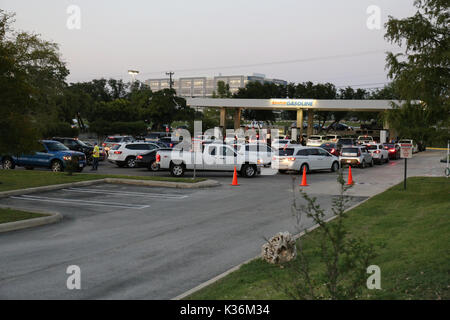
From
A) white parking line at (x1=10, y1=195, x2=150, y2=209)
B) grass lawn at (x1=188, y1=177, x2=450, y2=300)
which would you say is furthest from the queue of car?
grass lawn at (x1=188, y1=177, x2=450, y2=300)

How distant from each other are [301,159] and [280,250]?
1935 cm

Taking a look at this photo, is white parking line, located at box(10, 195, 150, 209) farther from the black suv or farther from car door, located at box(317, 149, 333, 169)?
the black suv

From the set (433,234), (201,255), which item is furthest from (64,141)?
(433,234)

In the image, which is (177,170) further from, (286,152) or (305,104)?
(305,104)

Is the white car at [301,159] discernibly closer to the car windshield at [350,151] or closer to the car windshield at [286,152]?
the car windshield at [286,152]

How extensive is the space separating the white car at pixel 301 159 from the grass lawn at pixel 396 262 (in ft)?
45.0

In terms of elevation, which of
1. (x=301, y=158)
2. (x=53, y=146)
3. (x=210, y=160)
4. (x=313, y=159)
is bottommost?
(x=313, y=159)

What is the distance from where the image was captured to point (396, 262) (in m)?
7.97

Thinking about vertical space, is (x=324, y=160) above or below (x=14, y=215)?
above

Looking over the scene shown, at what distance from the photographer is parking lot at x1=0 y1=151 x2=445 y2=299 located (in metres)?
7.87

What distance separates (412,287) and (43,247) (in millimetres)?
7494

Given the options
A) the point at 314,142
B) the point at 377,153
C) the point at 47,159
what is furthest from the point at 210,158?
the point at 314,142

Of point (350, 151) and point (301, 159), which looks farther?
point (350, 151)

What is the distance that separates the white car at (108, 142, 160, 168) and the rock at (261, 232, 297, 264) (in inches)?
903
